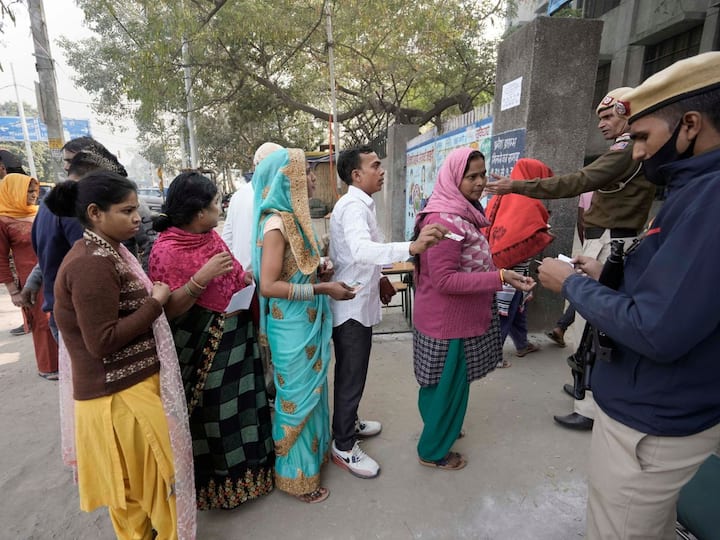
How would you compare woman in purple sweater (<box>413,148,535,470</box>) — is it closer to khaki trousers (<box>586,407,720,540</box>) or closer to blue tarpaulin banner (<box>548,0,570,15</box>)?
khaki trousers (<box>586,407,720,540</box>)

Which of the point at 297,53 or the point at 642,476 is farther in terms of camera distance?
the point at 297,53

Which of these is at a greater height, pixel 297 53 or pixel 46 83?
pixel 297 53

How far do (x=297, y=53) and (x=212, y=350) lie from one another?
923 centimetres

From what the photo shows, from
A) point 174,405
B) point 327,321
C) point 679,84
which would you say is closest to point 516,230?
point 327,321

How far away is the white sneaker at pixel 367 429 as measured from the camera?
2684mm

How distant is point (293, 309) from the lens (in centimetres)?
196

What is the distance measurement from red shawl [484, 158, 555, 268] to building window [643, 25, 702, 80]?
8795 mm

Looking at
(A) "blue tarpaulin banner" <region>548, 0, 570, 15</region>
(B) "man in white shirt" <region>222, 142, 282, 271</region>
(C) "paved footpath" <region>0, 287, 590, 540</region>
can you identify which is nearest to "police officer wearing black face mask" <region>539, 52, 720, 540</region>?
(C) "paved footpath" <region>0, 287, 590, 540</region>

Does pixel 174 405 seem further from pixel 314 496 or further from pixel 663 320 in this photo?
pixel 663 320

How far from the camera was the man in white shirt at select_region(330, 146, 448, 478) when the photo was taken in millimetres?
2133

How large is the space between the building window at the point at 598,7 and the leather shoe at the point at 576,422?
518 inches

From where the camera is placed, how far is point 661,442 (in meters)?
1.14

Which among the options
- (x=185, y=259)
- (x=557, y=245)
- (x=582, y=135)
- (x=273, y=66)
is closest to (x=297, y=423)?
(x=185, y=259)

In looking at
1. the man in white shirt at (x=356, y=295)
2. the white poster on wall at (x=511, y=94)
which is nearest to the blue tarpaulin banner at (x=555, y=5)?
the white poster on wall at (x=511, y=94)
